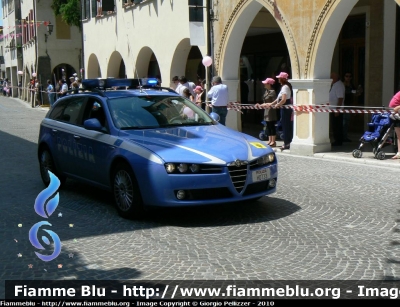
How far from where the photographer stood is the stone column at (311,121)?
14.5 m

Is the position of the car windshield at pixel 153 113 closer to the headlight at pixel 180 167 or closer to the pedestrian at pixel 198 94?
the headlight at pixel 180 167

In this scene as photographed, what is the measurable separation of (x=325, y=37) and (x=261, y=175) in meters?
7.45

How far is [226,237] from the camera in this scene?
6.75 meters

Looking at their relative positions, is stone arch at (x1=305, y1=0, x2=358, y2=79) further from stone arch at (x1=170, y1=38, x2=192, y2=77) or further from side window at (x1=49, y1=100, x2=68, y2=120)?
stone arch at (x1=170, y1=38, x2=192, y2=77)

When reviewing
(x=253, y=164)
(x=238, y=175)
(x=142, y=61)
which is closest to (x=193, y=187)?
(x=238, y=175)

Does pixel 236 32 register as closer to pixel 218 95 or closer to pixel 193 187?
pixel 218 95

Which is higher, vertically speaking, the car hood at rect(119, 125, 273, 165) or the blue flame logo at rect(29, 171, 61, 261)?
the car hood at rect(119, 125, 273, 165)

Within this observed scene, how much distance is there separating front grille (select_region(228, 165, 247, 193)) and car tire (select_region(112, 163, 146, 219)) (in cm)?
113

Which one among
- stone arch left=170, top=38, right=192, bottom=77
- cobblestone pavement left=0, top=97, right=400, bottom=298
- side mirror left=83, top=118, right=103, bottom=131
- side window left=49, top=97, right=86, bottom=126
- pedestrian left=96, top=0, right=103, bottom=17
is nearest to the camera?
Result: cobblestone pavement left=0, top=97, right=400, bottom=298

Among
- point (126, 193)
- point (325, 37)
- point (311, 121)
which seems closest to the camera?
point (126, 193)

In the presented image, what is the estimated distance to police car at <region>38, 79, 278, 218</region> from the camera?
7.20 m

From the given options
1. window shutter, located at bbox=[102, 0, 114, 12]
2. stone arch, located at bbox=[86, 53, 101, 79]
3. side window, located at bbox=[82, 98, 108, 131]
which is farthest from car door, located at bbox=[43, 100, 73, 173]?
stone arch, located at bbox=[86, 53, 101, 79]

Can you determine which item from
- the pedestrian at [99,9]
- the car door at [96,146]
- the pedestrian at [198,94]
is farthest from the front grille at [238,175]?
Result: the pedestrian at [99,9]

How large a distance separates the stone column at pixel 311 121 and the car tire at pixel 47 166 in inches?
261
